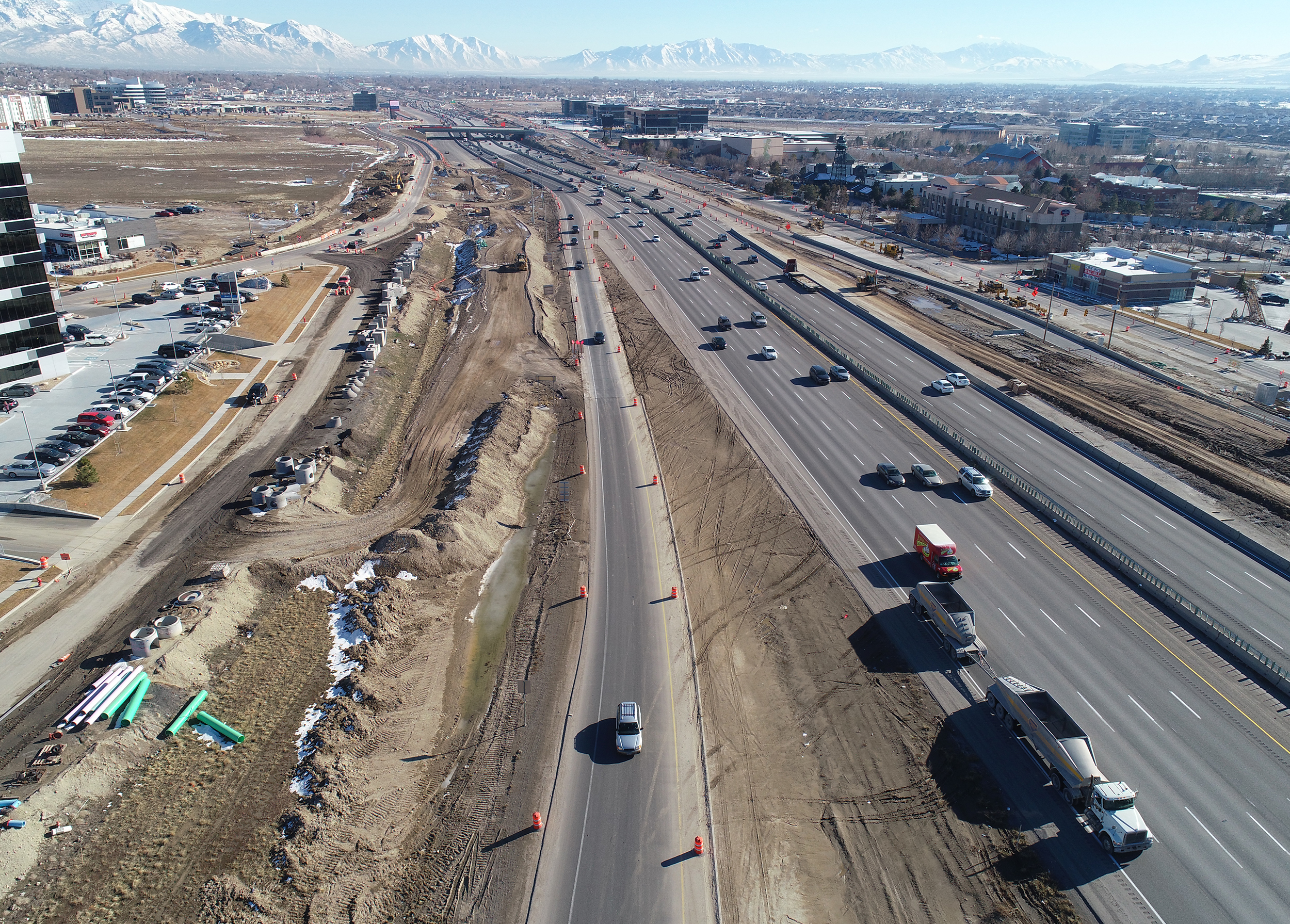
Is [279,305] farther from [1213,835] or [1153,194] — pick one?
[1153,194]

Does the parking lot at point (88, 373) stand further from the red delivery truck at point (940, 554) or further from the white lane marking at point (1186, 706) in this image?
the white lane marking at point (1186, 706)

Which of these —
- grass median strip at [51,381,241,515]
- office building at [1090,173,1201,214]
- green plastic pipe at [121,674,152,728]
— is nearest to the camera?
green plastic pipe at [121,674,152,728]

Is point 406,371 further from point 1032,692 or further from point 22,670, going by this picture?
point 1032,692

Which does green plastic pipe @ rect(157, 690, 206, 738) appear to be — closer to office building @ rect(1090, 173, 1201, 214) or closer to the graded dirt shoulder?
the graded dirt shoulder

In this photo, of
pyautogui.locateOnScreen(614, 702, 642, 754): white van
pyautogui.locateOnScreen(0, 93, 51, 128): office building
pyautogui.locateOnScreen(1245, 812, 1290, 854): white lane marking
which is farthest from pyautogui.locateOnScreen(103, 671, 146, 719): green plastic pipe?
pyautogui.locateOnScreen(0, 93, 51, 128): office building

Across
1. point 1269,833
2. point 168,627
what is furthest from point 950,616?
point 168,627
